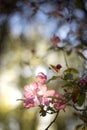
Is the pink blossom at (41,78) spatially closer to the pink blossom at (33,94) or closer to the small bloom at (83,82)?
the pink blossom at (33,94)

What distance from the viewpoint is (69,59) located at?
5.00 m

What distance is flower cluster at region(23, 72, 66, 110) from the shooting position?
5.38 feet

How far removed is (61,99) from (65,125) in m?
6.15

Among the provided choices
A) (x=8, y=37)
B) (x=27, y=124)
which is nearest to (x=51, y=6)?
(x=8, y=37)

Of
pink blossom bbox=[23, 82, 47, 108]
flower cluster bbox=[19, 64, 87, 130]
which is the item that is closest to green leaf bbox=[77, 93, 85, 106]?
flower cluster bbox=[19, 64, 87, 130]

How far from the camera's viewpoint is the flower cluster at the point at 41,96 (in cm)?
164

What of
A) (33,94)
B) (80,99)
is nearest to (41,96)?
(33,94)

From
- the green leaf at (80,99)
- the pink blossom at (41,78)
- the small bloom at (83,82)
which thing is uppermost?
the small bloom at (83,82)

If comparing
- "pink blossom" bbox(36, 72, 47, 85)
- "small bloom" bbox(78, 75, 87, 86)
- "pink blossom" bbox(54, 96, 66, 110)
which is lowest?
"pink blossom" bbox(54, 96, 66, 110)

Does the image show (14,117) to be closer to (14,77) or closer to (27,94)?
(14,77)

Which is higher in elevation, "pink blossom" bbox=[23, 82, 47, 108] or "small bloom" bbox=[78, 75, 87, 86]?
"small bloom" bbox=[78, 75, 87, 86]

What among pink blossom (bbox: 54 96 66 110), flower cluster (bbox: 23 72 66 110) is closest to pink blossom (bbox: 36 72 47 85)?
flower cluster (bbox: 23 72 66 110)

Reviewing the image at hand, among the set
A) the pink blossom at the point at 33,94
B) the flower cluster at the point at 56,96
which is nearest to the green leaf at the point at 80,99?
the flower cluster at the point at 56,96

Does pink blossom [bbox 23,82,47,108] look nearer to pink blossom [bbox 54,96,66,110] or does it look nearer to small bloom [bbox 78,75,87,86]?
pink blossom [bbox 54,96,66,110]
